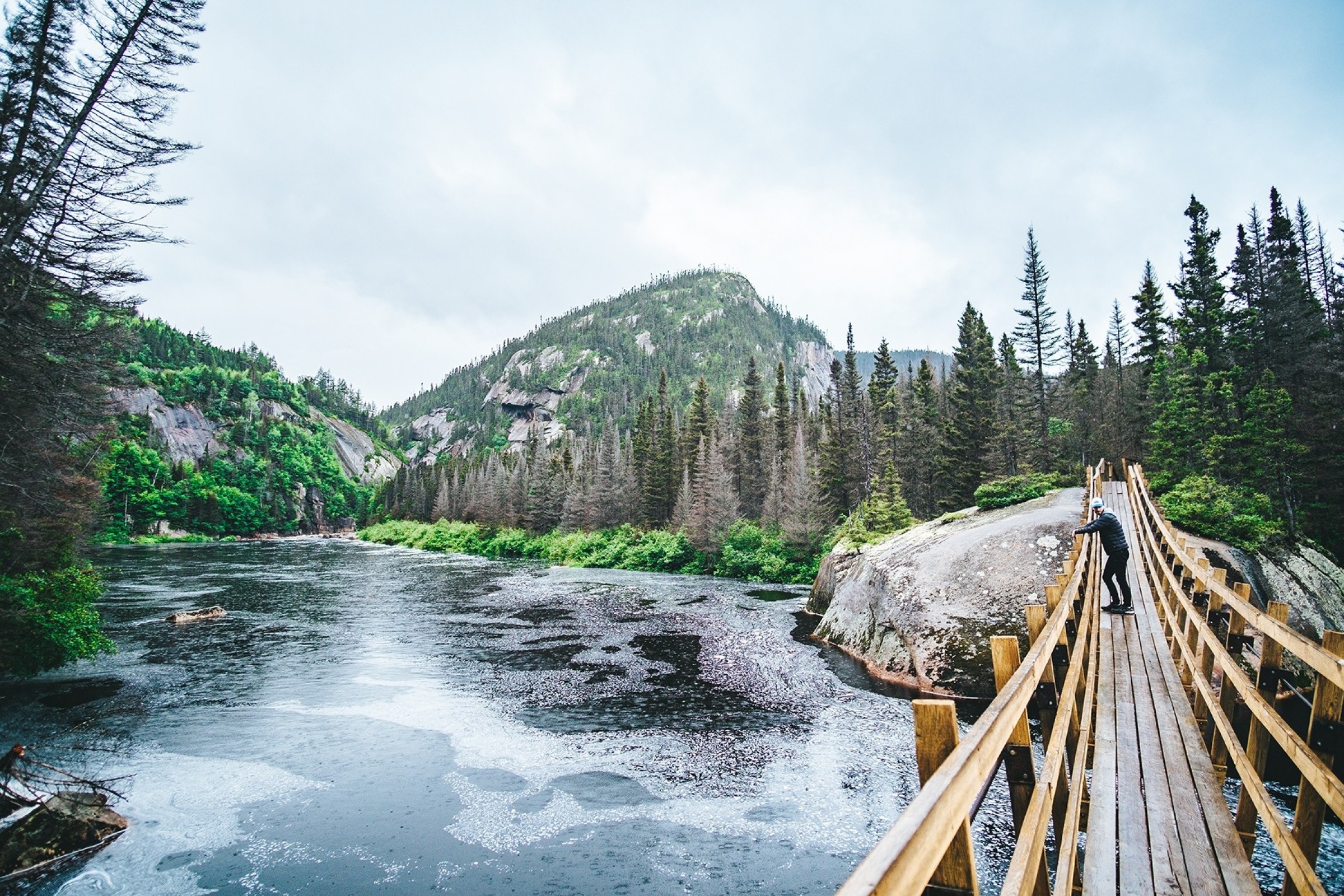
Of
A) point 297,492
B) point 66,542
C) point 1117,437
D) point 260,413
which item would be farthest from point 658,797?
point 260,413

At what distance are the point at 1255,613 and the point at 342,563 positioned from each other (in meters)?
62.8

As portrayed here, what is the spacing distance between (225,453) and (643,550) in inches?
4785

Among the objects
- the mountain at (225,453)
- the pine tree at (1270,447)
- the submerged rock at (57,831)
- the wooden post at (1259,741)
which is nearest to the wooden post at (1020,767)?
the wooden post at (1259,741)

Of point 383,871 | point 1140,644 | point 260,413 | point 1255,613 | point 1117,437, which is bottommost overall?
point 383,871

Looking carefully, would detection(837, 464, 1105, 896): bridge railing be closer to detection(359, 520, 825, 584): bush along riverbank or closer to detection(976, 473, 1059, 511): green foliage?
detection(976, 473, 1059, 511): green foliage

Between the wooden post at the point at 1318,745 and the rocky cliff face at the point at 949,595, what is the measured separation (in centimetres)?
1135

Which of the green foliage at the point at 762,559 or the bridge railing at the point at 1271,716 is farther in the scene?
the green foliage at the point at 762,559

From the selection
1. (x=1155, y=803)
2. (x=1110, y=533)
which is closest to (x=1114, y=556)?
(x=1110, y=533)

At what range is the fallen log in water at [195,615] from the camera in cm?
2502

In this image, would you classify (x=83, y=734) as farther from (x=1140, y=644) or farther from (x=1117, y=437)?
(x=1117, y=437)

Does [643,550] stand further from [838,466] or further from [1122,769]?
[1122,769]

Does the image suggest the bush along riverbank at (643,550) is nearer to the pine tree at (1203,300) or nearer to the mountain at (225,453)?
the pine tree at (1203,300)

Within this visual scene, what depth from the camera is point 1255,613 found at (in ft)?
15.2

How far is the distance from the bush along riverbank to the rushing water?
58.1ft
